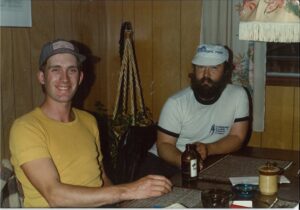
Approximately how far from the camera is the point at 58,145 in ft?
5.31

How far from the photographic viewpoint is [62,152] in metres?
1.62

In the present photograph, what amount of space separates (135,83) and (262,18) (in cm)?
250

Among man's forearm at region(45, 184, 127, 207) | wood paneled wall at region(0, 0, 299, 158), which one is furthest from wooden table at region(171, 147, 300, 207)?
wood paneled wall at region(0, 0, 299, 158)

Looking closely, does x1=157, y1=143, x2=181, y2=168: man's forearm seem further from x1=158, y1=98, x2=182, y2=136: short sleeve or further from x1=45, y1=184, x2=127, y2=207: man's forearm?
x1=45, y1=184, x2=127, y2=207: man's forearm

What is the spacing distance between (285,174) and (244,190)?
36 centimetres

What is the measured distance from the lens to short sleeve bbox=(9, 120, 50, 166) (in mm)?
1487

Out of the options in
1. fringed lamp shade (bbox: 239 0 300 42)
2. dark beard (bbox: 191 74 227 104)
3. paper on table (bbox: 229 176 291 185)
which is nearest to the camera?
fringed lamp shade (bbox: 239 0 300 42)

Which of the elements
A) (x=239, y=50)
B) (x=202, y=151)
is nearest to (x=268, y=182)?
(x=202, y=151)

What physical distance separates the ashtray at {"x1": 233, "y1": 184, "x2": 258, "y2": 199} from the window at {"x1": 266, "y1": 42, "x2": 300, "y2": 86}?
1945 mm

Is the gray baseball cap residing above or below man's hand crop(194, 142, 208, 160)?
above

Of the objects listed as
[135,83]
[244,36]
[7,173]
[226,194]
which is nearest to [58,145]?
[7,173]

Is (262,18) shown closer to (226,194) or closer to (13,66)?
(226,194)

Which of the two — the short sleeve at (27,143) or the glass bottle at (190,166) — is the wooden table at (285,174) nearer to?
the glass bottle at (190,166)

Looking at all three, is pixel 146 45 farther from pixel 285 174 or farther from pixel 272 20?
pixel 272 20
